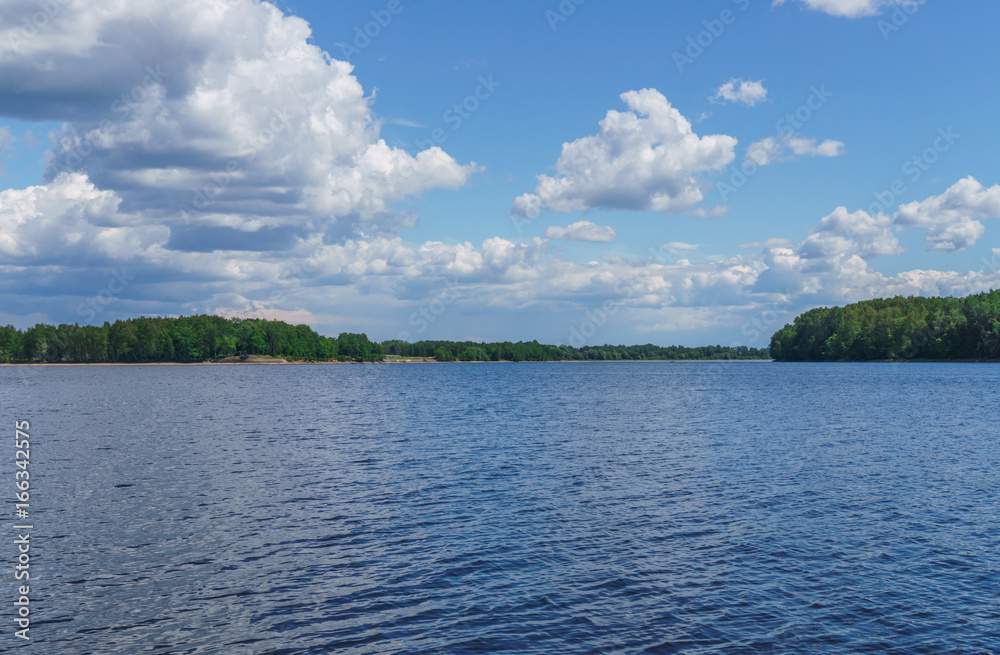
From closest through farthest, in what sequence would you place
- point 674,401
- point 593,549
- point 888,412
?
point 593,549, point 888,412, point 674,401

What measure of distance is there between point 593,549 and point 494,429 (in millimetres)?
36758

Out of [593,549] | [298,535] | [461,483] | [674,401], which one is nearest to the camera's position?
[593,549]

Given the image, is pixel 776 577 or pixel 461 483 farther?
pixel 461 483

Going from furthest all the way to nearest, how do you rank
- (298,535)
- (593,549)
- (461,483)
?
(461,483), (298,535), (593,549)

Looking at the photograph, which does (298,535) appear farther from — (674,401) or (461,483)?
(674,401)

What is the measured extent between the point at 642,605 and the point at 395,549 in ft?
30.3

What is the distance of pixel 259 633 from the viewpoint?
1619 centimetres

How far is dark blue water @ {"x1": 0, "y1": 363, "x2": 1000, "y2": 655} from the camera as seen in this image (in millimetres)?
16203

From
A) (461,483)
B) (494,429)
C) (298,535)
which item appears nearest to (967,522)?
(461,483)

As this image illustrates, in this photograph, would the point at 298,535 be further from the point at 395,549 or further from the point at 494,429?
the point at 494,429

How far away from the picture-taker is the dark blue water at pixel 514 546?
53.2ft

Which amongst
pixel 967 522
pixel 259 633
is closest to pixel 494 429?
pixel 967 522

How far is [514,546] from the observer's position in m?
23.0

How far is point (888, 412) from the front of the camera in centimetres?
7225
